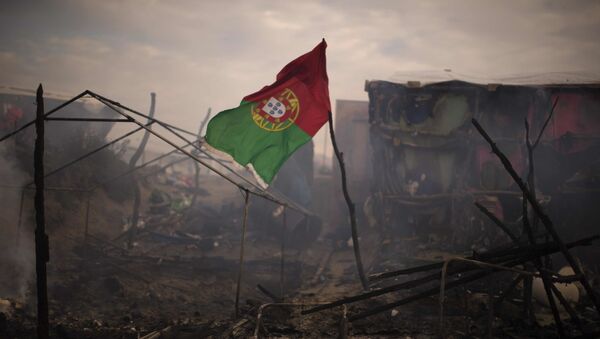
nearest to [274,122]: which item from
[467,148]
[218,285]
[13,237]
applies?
[218,285]

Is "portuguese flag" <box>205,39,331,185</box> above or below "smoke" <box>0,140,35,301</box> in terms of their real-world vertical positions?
above

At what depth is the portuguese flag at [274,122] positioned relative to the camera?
6691 millimetres

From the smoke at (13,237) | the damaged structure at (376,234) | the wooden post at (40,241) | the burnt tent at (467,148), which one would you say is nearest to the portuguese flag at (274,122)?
the damaged structure at (376,234)

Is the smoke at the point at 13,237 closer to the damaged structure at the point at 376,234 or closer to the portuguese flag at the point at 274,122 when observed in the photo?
the damaged structure at the point at 376,234

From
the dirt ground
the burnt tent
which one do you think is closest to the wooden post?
the dirt ground

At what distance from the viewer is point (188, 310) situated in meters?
9.23

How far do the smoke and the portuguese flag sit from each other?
6.06m

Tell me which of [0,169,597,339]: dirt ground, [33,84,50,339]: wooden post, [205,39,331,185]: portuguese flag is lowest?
[0,169,597,339]: dirt ground

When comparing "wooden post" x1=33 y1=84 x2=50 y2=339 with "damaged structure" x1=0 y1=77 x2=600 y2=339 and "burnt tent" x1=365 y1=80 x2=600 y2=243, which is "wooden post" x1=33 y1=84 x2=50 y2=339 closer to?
"damaged structure" x1=0 y1=77 x2=600 y2=339

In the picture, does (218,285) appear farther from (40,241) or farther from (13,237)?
(40,241)

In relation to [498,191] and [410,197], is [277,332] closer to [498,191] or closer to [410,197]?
[410,197]

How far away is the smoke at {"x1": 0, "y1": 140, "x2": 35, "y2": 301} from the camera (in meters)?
9.19

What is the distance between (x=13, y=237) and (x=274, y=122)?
9604 mm

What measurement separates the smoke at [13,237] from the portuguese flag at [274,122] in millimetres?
6059
